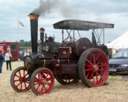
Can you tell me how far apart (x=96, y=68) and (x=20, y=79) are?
8.06ft

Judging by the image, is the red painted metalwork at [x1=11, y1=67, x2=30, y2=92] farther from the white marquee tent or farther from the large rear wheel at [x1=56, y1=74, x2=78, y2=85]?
the white marquee tent

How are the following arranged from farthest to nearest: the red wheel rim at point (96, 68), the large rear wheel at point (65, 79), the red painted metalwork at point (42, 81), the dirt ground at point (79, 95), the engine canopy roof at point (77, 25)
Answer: the large rear wheel at point (65, 79)
the red wheel rim at point (96, 68)
the engine canopy roof at point (77, 25)
the red painted metalwork at point (42, 81)
the dirt ground at point (79, 95)

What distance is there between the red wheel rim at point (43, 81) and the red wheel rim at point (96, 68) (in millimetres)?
1487

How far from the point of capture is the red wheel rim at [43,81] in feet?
38.1

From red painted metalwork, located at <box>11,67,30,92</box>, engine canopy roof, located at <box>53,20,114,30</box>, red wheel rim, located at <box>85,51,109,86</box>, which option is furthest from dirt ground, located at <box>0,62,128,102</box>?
engine canopy roof, located at <box>53,20,114,30</box>

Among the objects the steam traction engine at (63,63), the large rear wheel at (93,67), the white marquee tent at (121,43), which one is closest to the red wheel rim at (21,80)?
the steam traction engine at (63,63)

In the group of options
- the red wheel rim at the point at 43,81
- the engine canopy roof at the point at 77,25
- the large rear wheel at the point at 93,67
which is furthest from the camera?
the engine canopy roof at the point at 77,25

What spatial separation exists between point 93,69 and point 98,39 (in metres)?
1.42

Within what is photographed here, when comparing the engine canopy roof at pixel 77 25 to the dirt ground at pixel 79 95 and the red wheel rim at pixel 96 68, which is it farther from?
the dirt ground at pixel 79 95

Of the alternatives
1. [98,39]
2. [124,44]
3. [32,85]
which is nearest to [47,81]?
[32,85]

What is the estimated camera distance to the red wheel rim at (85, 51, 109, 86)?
13.1m

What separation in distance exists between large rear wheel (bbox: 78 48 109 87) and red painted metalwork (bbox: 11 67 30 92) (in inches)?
64.4

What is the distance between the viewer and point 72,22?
12.9 m

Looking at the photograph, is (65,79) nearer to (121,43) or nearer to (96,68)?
(96,68)
